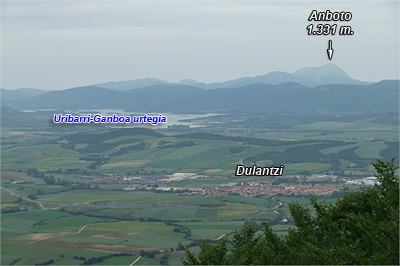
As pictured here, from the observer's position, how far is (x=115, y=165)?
75625 millimetres

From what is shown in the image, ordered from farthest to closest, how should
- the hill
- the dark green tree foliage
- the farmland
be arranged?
the hill, the farmland, the dark green tree foliage

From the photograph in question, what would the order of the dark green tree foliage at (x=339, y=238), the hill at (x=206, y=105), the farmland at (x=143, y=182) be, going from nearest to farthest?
the dark green tree foliage at (x=339, y=238), the farmland at (x=143, y=182), the hill at (x=206, y=105)

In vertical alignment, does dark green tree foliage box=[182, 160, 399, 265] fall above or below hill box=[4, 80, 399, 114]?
below

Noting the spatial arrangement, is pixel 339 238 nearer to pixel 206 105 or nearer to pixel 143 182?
pixel 143 182

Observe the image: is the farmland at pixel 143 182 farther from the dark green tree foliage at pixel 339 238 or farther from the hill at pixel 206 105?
the hill at pixel 206 105

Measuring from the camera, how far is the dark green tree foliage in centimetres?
1137

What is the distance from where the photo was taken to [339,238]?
12523 mm

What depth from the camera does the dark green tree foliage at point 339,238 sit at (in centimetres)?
1137

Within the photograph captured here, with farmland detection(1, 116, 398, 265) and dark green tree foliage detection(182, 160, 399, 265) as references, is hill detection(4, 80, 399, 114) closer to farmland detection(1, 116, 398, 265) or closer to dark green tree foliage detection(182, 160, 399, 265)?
farmland detection(1, 116, 398, 265)

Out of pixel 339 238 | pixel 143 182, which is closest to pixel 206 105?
pixel 143 182

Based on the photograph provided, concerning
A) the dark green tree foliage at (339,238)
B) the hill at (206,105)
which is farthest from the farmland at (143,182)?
the hill at (206,105)

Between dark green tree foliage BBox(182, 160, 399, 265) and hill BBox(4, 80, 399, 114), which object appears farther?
hill BBox(4, 80, 399, 114)

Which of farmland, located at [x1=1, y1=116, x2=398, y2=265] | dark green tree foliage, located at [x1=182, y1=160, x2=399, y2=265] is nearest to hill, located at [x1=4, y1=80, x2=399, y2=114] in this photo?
farmland, located at [x1=1, y1=116, x2=398, y2=265]

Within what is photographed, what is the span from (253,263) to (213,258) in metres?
1.40
